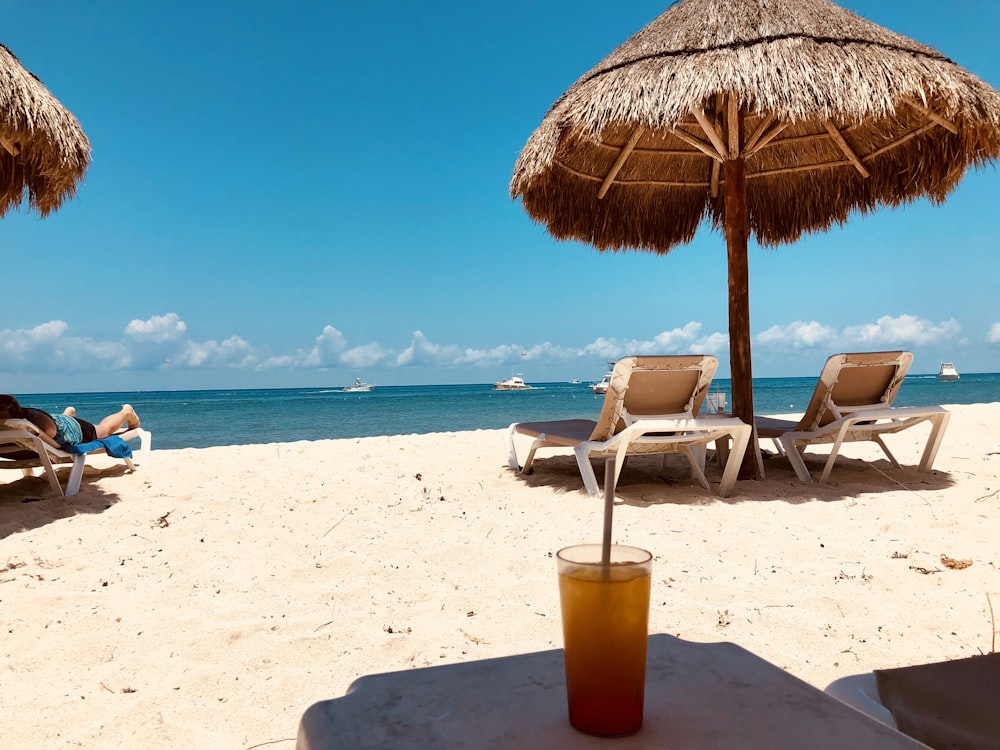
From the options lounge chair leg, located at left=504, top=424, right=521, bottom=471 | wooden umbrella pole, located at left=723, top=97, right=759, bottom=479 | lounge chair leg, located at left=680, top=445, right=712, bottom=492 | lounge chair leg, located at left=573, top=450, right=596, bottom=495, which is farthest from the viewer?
lounge chair leg, located at left=504, top=424, right=521, bottom=471

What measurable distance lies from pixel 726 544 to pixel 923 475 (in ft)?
7.56

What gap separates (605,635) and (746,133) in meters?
5.16

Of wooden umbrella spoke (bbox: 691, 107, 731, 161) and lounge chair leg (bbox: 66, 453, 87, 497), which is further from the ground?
wooden umbrella spoke (bbox: 691, 107, 731, 161)

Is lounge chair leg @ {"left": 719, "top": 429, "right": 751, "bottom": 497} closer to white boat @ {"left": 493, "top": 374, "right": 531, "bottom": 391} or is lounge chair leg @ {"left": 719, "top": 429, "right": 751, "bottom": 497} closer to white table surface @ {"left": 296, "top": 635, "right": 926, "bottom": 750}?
white table surface @ {"left": 296, "top": 635, "right": 926, "bottom": 750}

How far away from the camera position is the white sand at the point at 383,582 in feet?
5.85

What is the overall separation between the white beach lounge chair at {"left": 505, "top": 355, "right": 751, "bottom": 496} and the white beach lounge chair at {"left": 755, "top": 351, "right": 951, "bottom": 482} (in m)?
0.65

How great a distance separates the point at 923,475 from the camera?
14.2 feet

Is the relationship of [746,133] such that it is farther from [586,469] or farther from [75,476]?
[75,476]

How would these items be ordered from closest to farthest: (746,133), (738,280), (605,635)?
(605,635) → (738,280) → (746,133)

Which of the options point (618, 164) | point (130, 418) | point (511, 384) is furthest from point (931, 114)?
point (511, 384)

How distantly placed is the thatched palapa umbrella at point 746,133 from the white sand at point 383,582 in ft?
4.56

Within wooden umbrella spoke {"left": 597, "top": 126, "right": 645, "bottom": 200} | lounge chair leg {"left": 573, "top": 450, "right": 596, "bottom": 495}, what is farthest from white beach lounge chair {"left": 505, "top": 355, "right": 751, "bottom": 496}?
wooden umbrella spoke {"left": 597, "top": 126, "right": 645, "bottom": 200}

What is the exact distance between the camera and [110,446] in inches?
173

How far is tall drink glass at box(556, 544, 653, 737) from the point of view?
0.61 m
